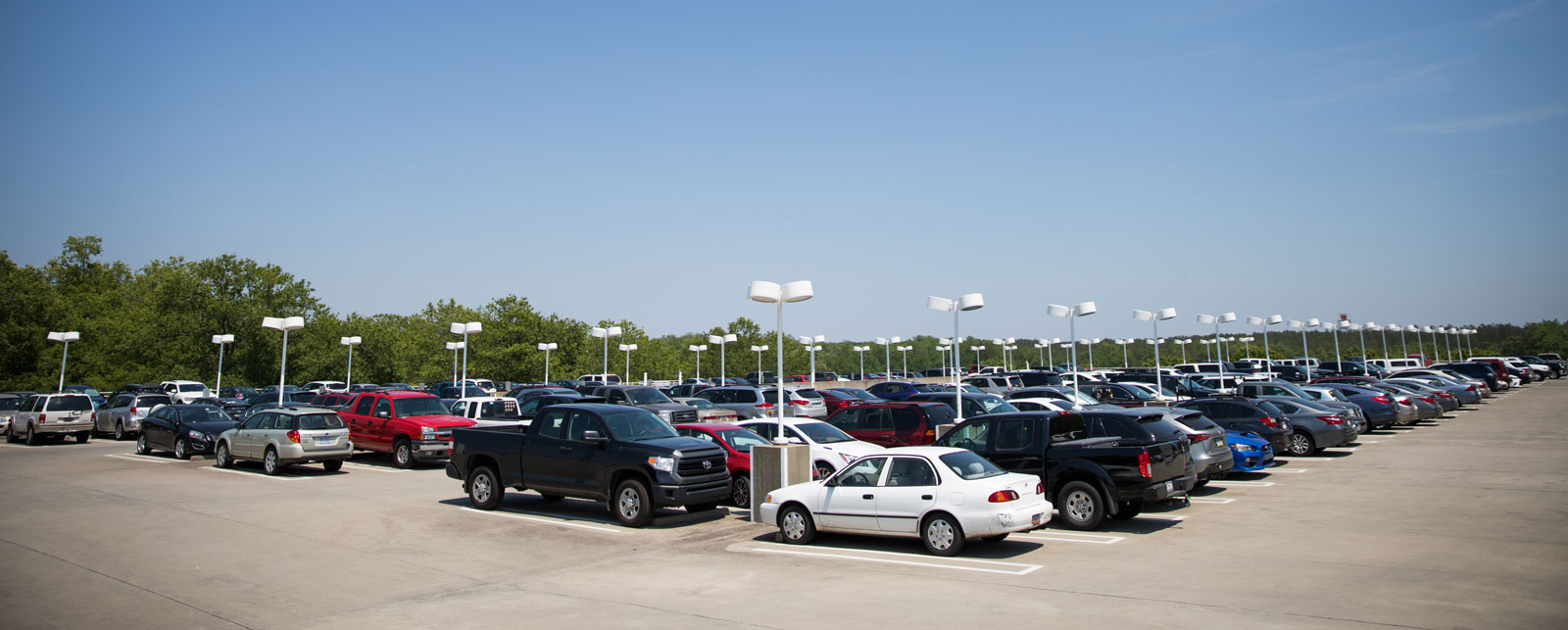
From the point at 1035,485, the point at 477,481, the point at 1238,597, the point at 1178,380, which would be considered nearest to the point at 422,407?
the point at 477,481

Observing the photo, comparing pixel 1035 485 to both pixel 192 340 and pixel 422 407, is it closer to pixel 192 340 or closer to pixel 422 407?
pixel 422 407

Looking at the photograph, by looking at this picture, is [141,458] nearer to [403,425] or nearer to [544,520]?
[403,425]

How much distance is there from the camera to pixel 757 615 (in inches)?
340

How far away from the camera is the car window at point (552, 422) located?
50.4ft

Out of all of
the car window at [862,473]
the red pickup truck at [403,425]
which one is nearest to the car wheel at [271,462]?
the red pickup truck at [403,425]

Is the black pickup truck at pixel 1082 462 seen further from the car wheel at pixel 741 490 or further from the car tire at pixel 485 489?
the car tire at pixel 485 489

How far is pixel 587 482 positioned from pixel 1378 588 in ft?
34.6

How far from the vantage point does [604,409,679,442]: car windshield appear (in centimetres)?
1477

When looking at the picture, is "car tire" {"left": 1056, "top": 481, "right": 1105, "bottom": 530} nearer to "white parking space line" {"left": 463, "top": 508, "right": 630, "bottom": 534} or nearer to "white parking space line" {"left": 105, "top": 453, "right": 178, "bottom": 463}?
"white parking space line" {"left": 463, "top": 508, "right": 630, "bottom": 534}

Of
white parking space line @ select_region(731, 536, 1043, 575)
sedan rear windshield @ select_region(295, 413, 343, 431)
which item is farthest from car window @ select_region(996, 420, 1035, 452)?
sedan rear windshield @ select_region(295, 413, 343, 431)

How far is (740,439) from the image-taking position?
17000 millimetres

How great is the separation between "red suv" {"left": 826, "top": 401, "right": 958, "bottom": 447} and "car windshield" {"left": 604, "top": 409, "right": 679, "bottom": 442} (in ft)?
20.8

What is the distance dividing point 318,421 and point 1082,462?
1765cm

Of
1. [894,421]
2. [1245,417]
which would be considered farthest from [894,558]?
[1245,417]
